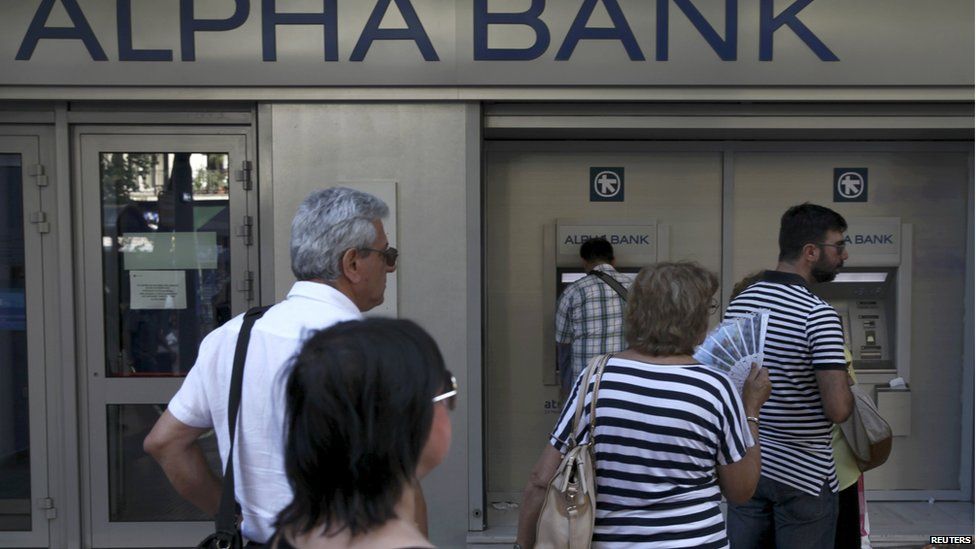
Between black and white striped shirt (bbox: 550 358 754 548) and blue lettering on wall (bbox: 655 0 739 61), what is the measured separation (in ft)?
8.75

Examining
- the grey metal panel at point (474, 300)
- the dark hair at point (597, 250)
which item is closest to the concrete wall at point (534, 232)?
the dark hair at point (597, 250)

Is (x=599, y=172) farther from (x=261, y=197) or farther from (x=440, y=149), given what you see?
(x=261, y=197)

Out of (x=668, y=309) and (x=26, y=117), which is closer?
(x=668, y=309)

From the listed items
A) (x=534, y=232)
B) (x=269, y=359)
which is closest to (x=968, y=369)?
(x=534, y=232)

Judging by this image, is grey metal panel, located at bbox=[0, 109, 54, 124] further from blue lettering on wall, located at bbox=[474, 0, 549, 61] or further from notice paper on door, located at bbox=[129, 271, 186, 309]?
blue lettering on wall, located at bbox=[474, 0, 549, 61]

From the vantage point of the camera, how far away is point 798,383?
3.01 metres

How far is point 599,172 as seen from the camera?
5246mm

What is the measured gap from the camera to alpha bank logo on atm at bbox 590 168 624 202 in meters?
5.25

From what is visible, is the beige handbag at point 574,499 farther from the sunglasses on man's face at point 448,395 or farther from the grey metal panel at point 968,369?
the grey metal panel at point 968,369

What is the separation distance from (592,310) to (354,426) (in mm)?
3861

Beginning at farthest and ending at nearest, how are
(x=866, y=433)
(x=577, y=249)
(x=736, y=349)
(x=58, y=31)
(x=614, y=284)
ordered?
(x=577, y=249) → (x=614, y=284) → (x=58, y=31) → (x=866, y=433) → (x=736, y=349)

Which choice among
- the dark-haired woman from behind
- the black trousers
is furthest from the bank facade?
the dark-haired woman from behind

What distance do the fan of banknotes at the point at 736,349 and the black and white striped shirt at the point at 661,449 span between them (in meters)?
0.45

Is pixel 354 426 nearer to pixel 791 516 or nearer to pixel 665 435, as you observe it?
pixel 665 435
